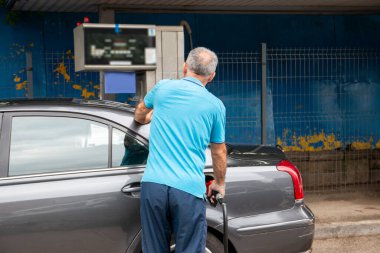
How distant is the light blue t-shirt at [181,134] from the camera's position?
386 cm

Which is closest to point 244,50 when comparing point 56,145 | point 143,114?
point 143,114

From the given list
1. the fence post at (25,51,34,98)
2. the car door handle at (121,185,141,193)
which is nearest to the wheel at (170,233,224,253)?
the car door handle at (121,185,141,193)

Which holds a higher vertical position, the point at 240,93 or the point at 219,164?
the point at 240,93

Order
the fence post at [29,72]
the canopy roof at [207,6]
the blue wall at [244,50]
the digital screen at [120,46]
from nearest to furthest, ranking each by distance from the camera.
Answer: the digital screen at [120,46]
the canopy roof at [207,6]
the fence post at [29,72]
the blue wall at [244,50]

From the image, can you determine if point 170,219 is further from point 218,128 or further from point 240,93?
point 240,93

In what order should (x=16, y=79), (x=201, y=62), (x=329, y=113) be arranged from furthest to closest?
(x=329, y=113)
(x=16, y=79)
(x=201, y=62)

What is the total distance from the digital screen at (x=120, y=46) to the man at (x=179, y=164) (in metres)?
2.38

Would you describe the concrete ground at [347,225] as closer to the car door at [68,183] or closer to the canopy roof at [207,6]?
the canopy roof at [207,6]

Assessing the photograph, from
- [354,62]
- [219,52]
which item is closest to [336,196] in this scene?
[354,62]

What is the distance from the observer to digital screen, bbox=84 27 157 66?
6.22 metres

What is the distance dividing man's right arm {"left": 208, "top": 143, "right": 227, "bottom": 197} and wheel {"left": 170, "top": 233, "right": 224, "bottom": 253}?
0.46 metres

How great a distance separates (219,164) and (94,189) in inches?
35.7

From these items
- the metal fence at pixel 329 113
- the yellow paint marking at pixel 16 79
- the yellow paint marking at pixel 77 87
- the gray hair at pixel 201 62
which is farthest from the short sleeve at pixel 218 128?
the metal fence at pixel 329 113

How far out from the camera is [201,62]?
399 cm
